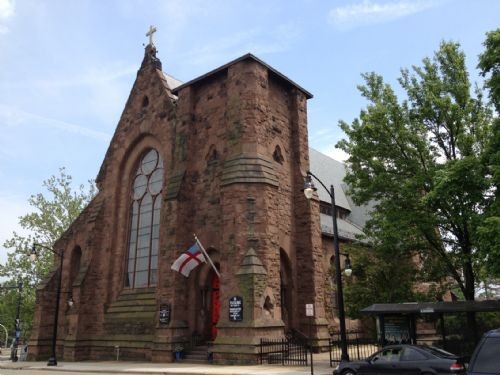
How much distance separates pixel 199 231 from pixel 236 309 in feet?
17.9

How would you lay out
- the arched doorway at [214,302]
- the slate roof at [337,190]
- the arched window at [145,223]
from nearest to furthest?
the arched doorway at [214,302] < the arched window at [145,223] < the slate roof at [337,190]

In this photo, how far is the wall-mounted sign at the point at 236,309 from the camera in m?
18.3

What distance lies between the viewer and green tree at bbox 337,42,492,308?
666 inches

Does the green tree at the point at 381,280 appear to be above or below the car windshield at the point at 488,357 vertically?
above

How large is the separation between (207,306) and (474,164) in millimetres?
13628

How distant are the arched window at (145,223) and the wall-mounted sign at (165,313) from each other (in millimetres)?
3641

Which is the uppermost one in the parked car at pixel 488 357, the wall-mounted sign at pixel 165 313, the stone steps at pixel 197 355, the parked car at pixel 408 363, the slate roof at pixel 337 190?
the slate roof at pixel 337 190

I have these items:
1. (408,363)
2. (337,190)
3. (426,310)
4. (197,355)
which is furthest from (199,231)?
(337,190)

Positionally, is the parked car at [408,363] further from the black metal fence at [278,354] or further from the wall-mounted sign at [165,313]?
the wall-mounted sign at [165,313]

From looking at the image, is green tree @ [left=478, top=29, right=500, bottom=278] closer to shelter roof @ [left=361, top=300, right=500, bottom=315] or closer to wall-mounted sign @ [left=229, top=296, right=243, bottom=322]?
shelter roof @ [left=361, top=300, right=500, bottom=315]

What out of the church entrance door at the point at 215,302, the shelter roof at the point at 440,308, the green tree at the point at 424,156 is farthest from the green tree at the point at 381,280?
the church entrance door at the point at 215,302

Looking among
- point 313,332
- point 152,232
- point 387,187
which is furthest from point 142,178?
point 387,187

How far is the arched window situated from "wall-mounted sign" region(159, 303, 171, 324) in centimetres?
364

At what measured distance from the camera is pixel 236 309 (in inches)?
726
